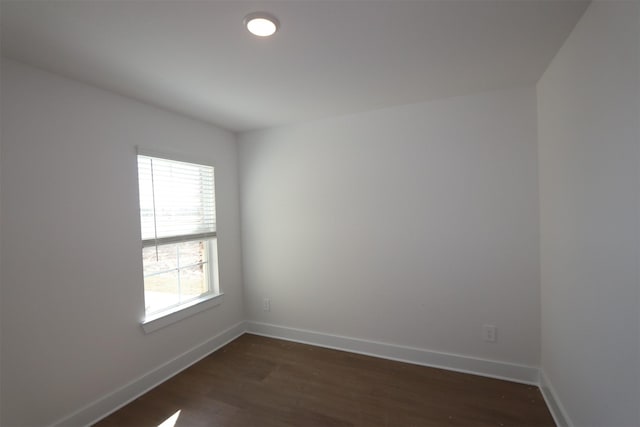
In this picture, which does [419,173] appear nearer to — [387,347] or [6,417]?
[387,347]

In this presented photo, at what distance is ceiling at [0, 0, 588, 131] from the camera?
129 cm

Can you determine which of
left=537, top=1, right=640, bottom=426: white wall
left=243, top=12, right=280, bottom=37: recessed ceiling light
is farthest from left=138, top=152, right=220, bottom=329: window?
left=537, top=1, right=640, bottom=426: white wall

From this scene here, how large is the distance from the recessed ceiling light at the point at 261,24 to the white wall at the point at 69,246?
1.39 meters

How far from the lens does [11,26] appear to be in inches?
52.9

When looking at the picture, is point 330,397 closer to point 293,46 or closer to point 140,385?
point 140,385

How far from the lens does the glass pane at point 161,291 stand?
2.39 m

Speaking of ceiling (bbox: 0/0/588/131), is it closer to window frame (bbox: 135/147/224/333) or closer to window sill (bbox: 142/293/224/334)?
window frame (bbox: 135/147/224/333)

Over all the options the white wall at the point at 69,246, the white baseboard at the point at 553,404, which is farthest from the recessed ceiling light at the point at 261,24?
the white baseboard at the point at 553,404

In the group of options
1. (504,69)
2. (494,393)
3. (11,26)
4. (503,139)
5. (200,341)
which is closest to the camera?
(11,26)

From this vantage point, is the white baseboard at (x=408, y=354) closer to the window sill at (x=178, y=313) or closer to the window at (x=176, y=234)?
the window sill at (x=178, y=313)

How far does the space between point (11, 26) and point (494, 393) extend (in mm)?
3633

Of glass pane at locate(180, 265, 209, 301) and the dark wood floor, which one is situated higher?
glass pane at locate(180, 265, 209, 301)

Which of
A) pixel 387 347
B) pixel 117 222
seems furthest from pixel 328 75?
pixel 387 347

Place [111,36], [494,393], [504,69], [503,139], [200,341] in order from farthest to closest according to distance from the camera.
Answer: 1. [200,341]
2. [503,139]
3. [494,393]
4. [504,69]
5. [111,36]
